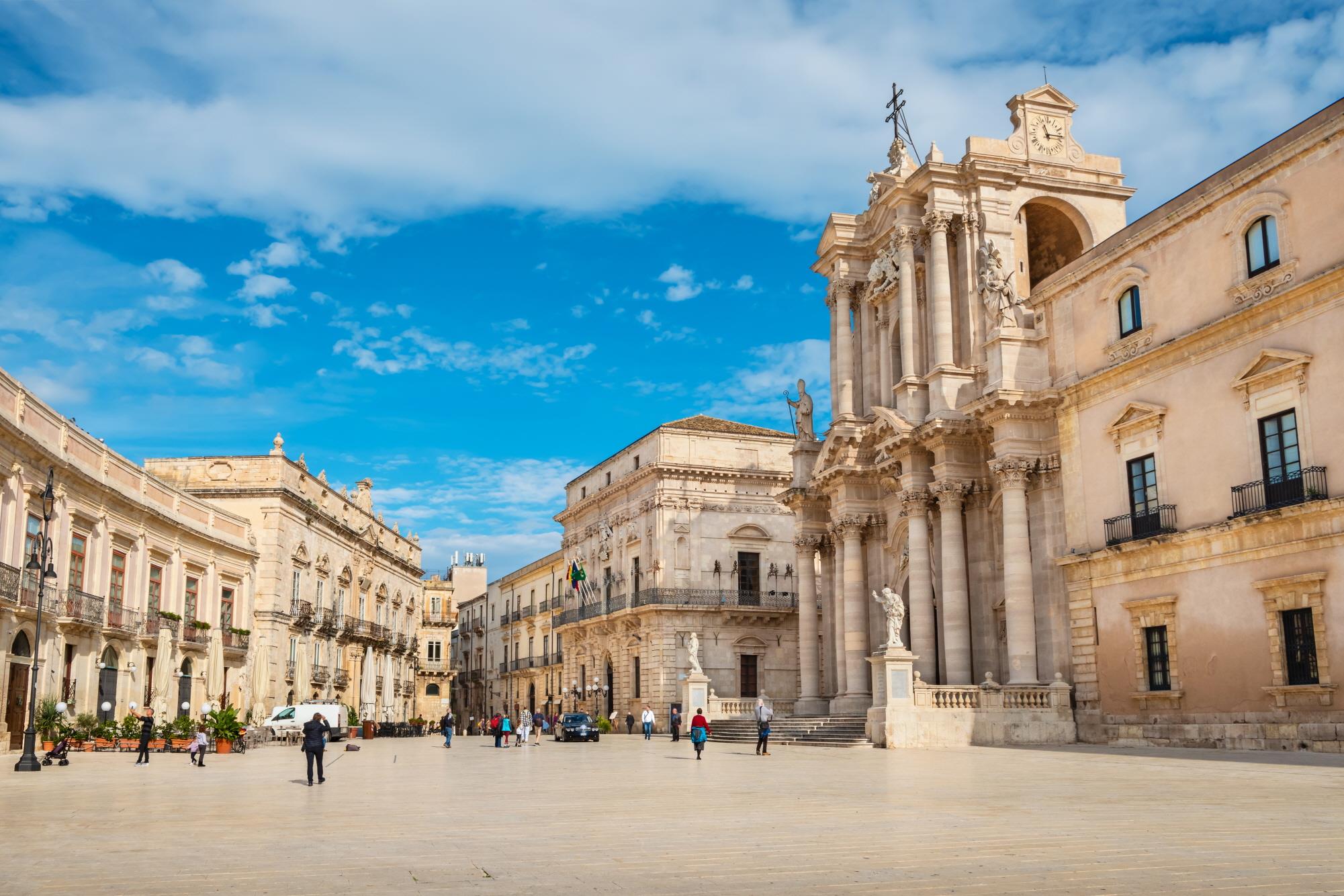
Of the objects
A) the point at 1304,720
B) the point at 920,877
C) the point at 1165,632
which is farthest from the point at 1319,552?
the point at 920,877

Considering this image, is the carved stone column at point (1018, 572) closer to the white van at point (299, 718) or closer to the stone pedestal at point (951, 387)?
the stone pedestal at point (951, 387)

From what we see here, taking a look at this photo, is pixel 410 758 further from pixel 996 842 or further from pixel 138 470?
pixel 996 842

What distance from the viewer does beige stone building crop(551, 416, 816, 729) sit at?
51.8 m

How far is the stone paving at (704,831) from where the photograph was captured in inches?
293

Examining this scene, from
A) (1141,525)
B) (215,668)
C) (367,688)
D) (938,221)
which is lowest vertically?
(367,688)

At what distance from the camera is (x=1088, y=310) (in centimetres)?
2856

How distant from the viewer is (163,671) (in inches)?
1492

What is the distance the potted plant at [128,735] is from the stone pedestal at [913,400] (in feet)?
70.5

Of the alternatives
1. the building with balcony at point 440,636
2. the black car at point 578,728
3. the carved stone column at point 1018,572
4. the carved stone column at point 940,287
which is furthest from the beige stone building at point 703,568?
the building with balcony at point 440,636

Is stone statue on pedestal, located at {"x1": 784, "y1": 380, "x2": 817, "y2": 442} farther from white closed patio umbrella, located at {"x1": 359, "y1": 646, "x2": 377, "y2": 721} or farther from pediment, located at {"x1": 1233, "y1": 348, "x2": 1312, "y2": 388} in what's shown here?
white closed patio umbrella, located at {"x1": 359, "y1": 646, "x2": 377, "y2": 721}

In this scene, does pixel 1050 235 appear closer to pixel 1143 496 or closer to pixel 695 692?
pixel 1143 496

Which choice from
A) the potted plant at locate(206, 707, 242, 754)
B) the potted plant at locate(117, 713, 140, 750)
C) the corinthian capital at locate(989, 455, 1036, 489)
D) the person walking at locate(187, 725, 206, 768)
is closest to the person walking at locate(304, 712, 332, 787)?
the person walking at locate(187, 725, 206, 768)

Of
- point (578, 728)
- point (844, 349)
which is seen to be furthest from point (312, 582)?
point (844, 349)

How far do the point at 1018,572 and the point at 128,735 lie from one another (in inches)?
882
